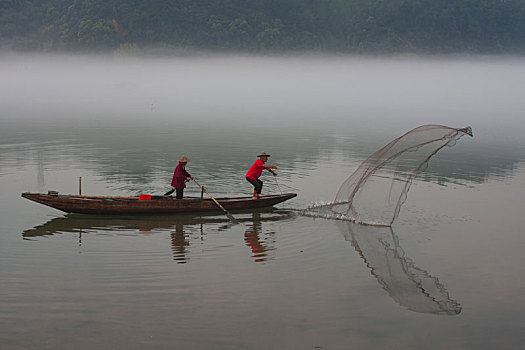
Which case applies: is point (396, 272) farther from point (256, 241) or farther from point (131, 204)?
point (131, 204)

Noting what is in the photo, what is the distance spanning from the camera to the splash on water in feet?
50.5

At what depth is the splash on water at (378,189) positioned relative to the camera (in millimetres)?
15383

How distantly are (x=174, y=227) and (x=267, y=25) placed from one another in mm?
163947

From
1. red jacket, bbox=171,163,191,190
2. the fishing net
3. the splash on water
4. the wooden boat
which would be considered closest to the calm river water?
the wooden boat

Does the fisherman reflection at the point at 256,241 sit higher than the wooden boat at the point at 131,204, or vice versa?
the wooden boat at the point at 131,204

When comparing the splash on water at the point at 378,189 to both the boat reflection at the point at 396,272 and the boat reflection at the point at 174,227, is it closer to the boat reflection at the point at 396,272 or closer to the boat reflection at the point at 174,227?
the boat reflection at the point at 396,272

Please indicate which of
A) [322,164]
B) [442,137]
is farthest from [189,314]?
[322,164]

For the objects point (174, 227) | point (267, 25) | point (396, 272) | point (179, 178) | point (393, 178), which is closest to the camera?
point (396, 272)

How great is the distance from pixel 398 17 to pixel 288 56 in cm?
3215

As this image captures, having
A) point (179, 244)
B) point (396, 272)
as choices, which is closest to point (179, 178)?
point (179, 244)

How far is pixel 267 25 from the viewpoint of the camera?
176 meters

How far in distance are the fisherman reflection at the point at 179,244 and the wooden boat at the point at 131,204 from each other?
2.06ft

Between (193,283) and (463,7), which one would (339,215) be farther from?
(463,7)

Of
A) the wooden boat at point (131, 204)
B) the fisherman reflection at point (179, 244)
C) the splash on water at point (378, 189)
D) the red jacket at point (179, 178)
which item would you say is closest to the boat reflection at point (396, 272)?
the splash on water at point (378, 189)
